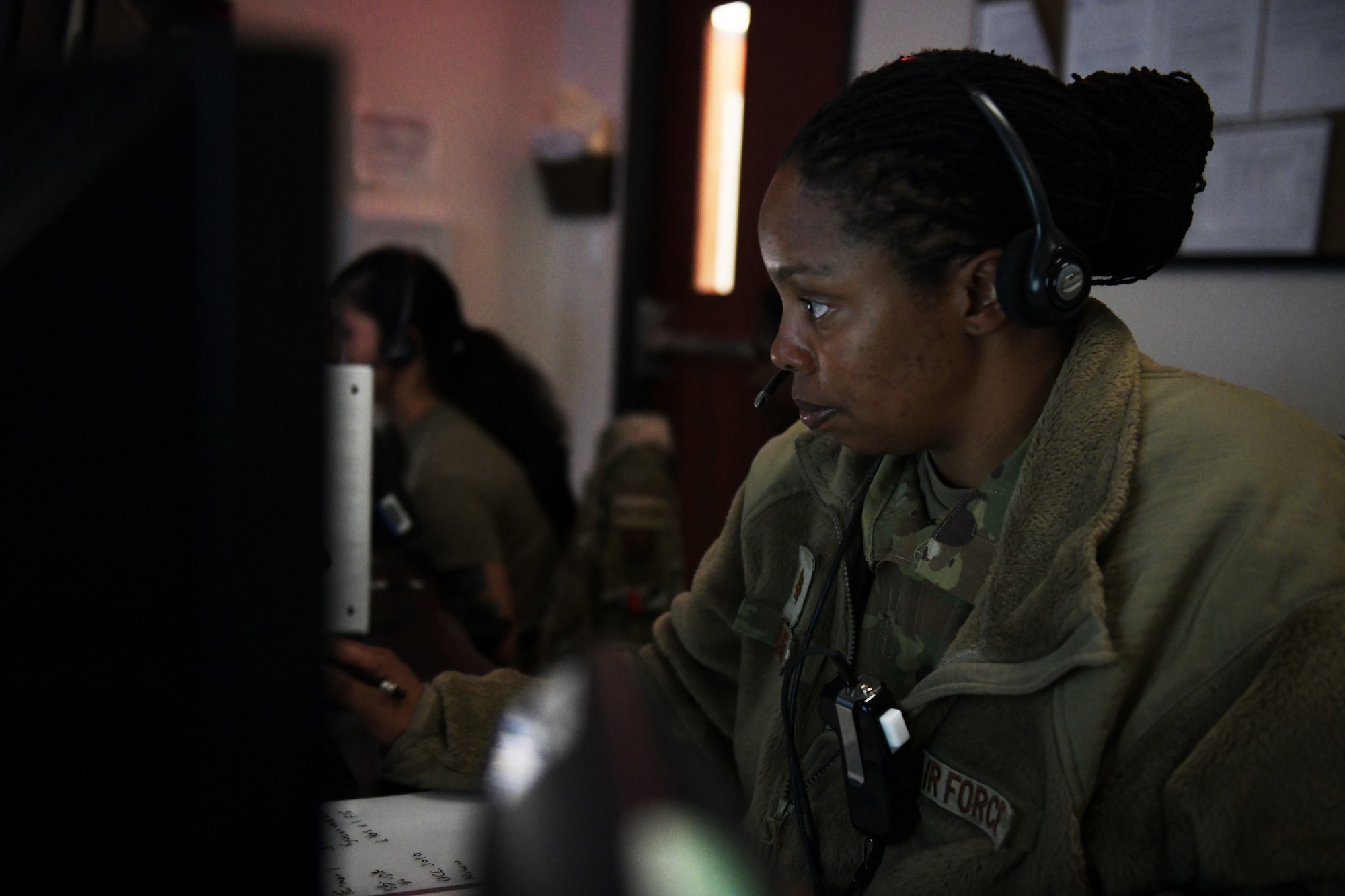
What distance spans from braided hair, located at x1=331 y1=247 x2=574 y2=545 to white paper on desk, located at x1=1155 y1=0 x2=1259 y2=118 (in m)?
1.43

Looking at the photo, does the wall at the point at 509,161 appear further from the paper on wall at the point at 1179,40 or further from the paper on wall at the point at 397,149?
the paper on wall at the point at 1179,40

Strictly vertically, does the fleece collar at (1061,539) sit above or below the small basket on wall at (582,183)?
below

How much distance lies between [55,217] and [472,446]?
6.24 feet

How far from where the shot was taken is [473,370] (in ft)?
7.74

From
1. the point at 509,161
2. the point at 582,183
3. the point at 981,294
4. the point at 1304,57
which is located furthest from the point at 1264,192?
the point at 509,161

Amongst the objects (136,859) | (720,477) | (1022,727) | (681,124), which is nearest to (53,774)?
(136,859)

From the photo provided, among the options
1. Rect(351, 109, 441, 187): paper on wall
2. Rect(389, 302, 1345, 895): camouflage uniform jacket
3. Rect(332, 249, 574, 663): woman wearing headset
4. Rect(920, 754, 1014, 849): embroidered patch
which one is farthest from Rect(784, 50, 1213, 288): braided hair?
Rect(351, 109, 441, 187): paper on wall

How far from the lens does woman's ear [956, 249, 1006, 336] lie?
823 mm

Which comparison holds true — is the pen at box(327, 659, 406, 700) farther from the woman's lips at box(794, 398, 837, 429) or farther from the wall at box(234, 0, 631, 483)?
the wall at box(234, 0, 631, 483)

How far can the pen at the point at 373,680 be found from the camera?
100 centimetres

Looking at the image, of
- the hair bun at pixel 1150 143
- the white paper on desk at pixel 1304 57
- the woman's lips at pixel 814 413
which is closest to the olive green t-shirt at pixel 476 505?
the woman's lips at pixel 814 413

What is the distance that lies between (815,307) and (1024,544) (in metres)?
0.26

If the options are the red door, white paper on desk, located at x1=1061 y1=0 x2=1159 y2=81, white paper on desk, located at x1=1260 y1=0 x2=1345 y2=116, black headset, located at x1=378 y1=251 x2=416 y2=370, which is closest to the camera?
white paper on desk, located at x1=1260 y1=0 x2=1345 y2=116

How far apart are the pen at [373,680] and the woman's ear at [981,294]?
0.63 metres
